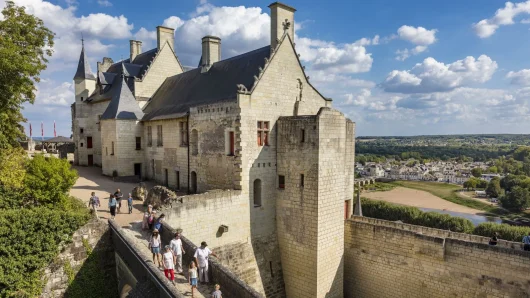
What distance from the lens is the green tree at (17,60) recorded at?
14.6m

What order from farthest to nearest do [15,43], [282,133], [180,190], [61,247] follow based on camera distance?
[180,190] → [282,133] → [15,43] → [61,247]

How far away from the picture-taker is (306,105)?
19984 mm

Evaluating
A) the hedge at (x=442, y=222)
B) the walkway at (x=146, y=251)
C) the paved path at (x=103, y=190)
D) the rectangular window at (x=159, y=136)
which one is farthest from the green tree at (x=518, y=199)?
the walkway at (x=146, y=251)

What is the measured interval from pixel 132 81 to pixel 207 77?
376 inches

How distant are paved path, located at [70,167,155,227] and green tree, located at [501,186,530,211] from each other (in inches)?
2808

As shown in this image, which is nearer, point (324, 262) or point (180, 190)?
point (324, 262)

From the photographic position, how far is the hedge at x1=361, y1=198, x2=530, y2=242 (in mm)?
32463

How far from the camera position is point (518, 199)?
64.2 m

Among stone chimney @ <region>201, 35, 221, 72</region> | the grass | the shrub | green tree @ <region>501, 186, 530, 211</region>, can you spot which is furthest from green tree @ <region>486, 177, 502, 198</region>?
stone chimney @ <region>201, 35, 221, 72</region>

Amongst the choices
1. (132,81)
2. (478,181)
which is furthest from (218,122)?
(478,181)

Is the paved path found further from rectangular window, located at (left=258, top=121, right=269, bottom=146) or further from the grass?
the grass

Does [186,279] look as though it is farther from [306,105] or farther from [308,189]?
[306,105]

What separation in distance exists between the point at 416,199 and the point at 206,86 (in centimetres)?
7197

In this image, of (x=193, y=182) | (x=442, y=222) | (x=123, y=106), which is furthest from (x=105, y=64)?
(x=442, y=222)
